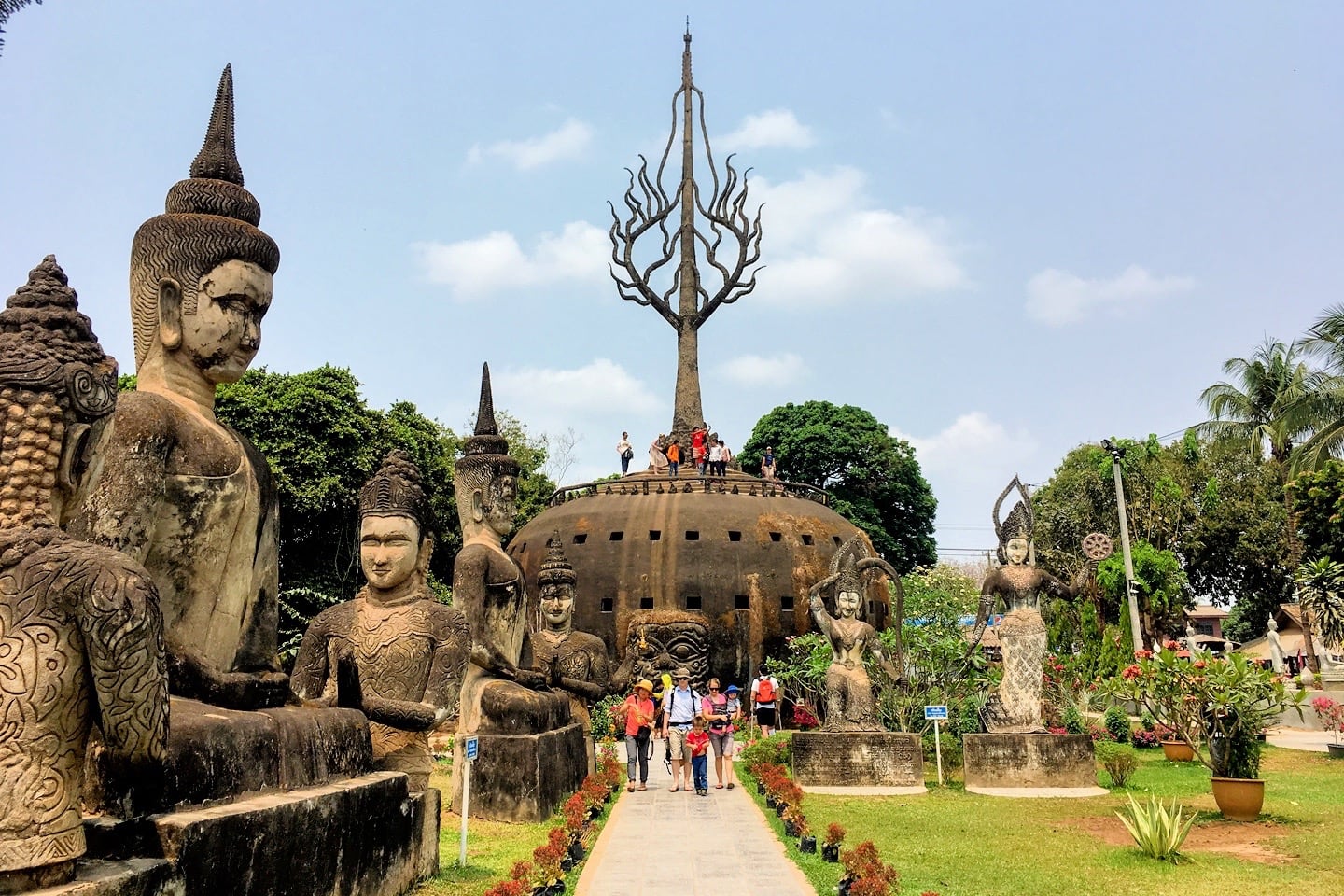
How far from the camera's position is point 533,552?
28.0m

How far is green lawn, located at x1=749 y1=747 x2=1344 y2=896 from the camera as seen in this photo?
784 cm

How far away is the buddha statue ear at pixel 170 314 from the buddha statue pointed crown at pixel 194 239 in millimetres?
21

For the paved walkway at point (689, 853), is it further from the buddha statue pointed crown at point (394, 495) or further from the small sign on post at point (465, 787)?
the buddha statue pointed crown at point (394, 495)

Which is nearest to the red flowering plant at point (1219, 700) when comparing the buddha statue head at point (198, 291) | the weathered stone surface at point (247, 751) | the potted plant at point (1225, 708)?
the potted plant at point (1225, 708)

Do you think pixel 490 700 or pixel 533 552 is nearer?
pixel 490 700

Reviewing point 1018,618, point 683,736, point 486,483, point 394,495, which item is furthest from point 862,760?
point 394,495

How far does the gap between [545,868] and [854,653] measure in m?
8.20

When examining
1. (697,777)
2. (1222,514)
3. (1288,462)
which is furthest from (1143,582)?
(697,777)

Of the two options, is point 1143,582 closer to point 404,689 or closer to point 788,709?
point 788,709

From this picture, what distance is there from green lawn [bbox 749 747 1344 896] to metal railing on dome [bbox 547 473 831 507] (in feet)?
49.2

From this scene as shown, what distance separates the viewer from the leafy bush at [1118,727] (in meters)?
20.8

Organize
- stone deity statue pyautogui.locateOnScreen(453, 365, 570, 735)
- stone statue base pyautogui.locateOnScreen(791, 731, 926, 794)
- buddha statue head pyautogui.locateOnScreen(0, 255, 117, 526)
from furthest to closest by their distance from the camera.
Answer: stone statue base pyautogui.locateOnScreen(791, 731, 926, 794)
stone deity statue pyautogui.locateOnScreen(453, 365, 570, 735)
buddha statue head pyautogui.locateOnScreen(0, 255, 117, 526)

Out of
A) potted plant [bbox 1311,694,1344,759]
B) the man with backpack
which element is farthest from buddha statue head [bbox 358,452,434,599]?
potted plant [bbox 1311,694,1344,759]

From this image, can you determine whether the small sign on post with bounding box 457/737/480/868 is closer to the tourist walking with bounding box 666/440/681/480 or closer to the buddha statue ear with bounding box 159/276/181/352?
the buddha statue ear with bounding box 159/276/181/352
